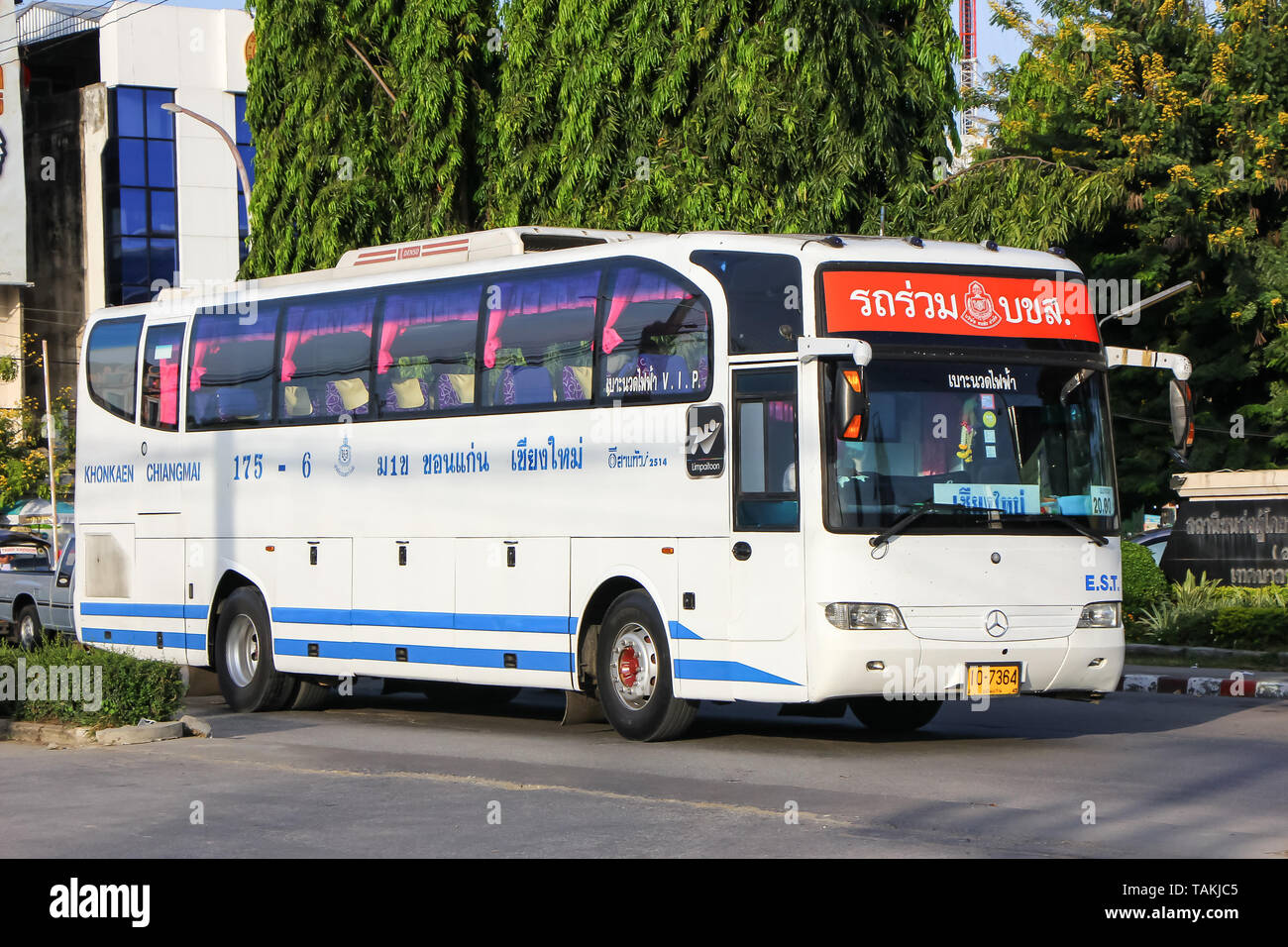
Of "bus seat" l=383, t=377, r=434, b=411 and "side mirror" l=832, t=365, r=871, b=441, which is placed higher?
"bus seat" l=383, t=377, r=434, b=411

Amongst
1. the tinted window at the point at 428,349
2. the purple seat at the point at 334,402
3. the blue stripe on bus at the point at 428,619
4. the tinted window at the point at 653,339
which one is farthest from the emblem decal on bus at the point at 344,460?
the tinted window at the point at 653,339

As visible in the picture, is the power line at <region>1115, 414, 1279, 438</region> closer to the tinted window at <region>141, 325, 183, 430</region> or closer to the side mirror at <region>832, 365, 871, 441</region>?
the tinted window at <region>141, 325, 183, 430</region>

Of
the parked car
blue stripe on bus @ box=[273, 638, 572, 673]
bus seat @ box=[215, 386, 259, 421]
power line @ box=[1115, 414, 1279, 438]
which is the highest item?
power line @ box=[1115, 414, 1279, 438]

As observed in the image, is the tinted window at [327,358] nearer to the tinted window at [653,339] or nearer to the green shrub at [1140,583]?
the tinted window at [653,339]

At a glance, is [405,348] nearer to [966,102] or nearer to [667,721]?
[667,721]

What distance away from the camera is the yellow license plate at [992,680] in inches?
505

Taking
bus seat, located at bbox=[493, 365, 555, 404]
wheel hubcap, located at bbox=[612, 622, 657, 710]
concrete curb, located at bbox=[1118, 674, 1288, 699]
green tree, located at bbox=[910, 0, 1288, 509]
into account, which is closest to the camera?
wheel hubcap, located at bbox=[612, 622, 657, 710]

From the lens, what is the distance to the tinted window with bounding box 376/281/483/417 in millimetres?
15516

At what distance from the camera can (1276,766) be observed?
12195mm

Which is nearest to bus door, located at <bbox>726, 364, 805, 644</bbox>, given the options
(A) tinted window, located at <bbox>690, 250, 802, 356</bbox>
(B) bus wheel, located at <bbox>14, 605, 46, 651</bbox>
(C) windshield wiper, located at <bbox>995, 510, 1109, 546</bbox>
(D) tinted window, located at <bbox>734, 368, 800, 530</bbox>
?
(D) tinted window, located at <bbox>734, 368, 800, 530</bbox>

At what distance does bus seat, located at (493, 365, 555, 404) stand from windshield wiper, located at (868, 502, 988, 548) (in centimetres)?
328

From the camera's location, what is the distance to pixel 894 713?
49.0ft

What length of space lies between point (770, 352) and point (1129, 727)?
15.2ft

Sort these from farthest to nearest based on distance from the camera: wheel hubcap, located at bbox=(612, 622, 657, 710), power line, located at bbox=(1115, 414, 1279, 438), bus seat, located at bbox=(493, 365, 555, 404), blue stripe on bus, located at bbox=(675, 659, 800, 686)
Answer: power line, located at bbox=(1115, 414, 1279, 438) → bus seat, located at bbox=(493, 365, 555, 404) → wheel hubcap, located at bbox=(612, 622, 657, 710) → blue stripe on bus, located at bbox=(675, 659, 800, 686)
